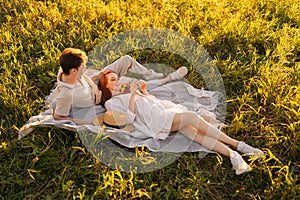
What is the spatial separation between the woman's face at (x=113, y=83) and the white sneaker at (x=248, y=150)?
1259 mm

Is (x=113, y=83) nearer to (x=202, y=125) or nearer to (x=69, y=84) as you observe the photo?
(x=69, y=84)

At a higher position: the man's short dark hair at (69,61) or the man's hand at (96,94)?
the man's short dark hair at (69,61)

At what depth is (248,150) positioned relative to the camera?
3178 millimetres

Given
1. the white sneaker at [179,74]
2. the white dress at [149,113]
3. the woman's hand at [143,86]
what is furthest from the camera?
the white sneaker at [179,74]

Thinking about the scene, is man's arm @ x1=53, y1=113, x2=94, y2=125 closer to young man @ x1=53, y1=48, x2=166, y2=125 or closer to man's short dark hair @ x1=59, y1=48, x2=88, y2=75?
young man @ x1=53, y1=48, x2=166, y2=125

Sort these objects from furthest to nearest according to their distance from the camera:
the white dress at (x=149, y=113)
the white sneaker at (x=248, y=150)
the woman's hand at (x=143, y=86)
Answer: the woman's hand at (x=143, y=86) → the white dress at (x=149, y=113) → the white sneaker at (x=248, y=150)

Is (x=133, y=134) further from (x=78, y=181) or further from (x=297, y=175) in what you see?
(x=297, y=175)

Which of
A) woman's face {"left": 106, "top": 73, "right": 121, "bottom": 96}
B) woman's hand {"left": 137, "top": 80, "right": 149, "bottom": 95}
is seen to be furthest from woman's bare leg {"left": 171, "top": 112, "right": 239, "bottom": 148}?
woman's face {"left": 106, "top": 73, "right": 121, "bottom": 96}

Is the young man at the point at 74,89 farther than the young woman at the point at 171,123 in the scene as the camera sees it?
Yes

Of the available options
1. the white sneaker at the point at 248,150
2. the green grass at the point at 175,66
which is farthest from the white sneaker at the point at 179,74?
the white sneaker at the point at 248,150

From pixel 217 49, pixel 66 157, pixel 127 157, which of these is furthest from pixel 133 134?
pixel 217 49

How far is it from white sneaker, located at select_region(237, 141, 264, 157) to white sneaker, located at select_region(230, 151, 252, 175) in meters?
0.10

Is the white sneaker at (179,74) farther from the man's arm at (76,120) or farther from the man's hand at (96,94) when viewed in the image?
the man's arm at (76,120)

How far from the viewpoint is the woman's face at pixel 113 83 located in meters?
3.73
